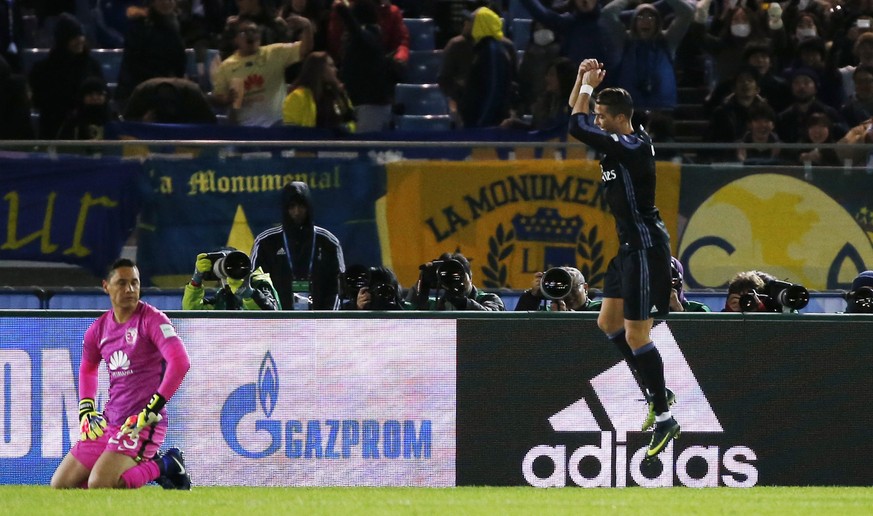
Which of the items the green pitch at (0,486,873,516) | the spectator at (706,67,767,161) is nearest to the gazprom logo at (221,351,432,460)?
the green pitch at (0,486,873,516)

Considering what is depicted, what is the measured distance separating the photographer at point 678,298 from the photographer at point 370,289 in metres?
1.78

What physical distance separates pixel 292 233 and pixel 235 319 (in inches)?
50.2

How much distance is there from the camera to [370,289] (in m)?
11.4

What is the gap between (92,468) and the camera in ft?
32.3

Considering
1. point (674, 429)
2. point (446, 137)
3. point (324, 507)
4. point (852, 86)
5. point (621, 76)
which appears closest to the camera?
point (324, 507)

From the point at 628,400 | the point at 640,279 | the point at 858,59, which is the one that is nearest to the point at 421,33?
the point at 858,59

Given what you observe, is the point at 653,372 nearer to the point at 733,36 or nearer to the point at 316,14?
the point at 316,14

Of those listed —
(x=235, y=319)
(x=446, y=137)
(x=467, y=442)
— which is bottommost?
(x=467, y=442)

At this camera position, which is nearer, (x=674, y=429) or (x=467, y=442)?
(x=674, y=429)

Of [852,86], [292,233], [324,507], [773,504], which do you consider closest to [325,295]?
[292,233]

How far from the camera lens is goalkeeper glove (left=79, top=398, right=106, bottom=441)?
952cm

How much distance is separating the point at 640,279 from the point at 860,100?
247 inches

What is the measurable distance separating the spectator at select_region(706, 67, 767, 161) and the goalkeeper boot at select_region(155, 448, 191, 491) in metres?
6.16

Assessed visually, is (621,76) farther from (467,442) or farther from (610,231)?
(467,442)
